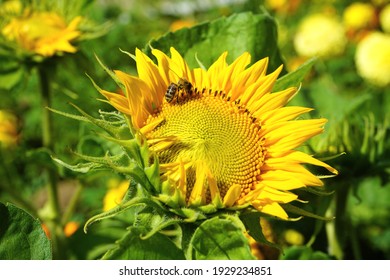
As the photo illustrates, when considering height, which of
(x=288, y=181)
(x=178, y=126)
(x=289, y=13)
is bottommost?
(x=288, y=181)

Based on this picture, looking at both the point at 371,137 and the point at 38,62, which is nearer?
the point at 371,137

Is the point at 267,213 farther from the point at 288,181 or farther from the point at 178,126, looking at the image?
the point at 178,126

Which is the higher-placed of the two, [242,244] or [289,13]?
[289,13]

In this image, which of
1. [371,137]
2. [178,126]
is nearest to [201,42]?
[178,126]

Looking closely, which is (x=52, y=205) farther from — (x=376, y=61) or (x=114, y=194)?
(x=376, y=61)

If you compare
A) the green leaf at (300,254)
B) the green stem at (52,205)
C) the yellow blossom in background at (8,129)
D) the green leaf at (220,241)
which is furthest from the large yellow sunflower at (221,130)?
the yellow blossom in background at (8,129)

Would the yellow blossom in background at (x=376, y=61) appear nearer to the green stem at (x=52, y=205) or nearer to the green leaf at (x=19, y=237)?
the green stem at (x=52, y=205)

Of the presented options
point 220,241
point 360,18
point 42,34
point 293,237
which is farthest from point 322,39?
point 220,241

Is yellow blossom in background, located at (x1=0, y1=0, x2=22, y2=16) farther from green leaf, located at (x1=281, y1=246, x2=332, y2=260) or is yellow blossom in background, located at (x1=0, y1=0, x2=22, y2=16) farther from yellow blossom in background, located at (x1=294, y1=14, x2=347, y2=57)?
yellow blossom in background, located at (x1=294, y1=14, x2=347, y2=57)
